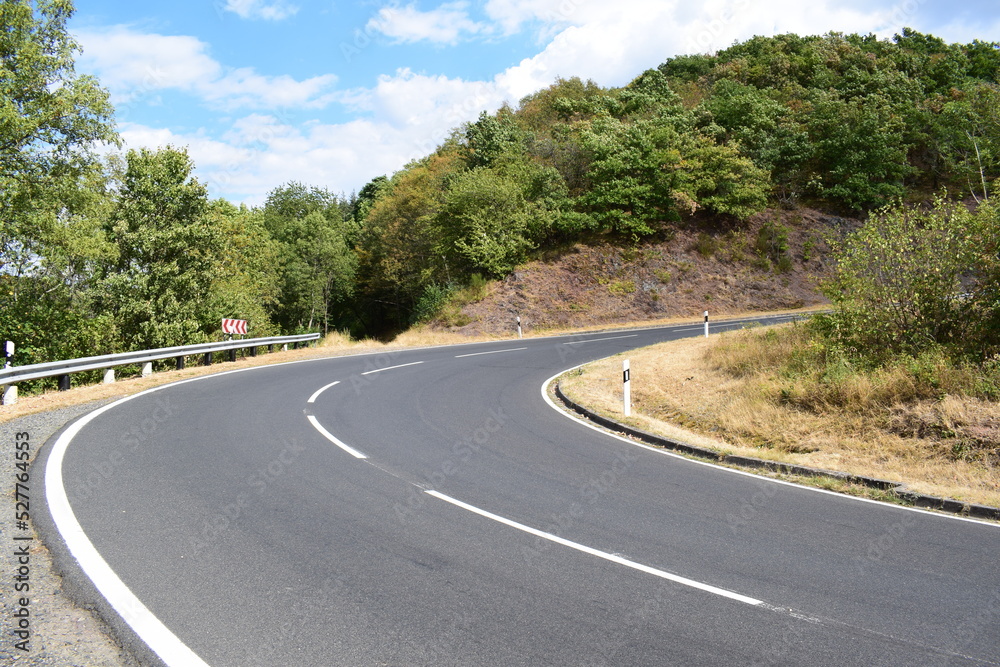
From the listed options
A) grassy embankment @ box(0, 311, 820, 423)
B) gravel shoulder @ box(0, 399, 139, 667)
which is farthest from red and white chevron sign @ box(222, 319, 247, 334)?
gravel shoulder @ box(0, 399, 139, 667)

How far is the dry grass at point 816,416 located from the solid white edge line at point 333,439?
499cm

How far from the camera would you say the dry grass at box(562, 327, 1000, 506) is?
8.68 meters

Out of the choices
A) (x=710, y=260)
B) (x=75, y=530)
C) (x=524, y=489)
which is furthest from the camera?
(x=710, y=260)

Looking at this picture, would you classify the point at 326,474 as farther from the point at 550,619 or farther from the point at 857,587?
the point at 857,587

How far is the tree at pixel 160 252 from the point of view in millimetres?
30422

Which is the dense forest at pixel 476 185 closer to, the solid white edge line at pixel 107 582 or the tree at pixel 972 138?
the tree at pixel 972 138

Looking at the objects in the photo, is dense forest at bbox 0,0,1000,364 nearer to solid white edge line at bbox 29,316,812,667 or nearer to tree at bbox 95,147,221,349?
tree at bbox 95,147,221,349

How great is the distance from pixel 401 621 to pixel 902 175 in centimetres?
5069

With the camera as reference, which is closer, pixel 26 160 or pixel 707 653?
pixel 707 653

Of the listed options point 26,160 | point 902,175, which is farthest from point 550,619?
point 902,175

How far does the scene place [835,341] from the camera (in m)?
12.9

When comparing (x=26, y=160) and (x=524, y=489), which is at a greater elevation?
(x=26, y=160)

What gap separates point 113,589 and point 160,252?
30705 millimetres

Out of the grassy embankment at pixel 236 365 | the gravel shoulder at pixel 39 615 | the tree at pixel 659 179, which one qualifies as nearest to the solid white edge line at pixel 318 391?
the grassy embankment at pixel 236 365
